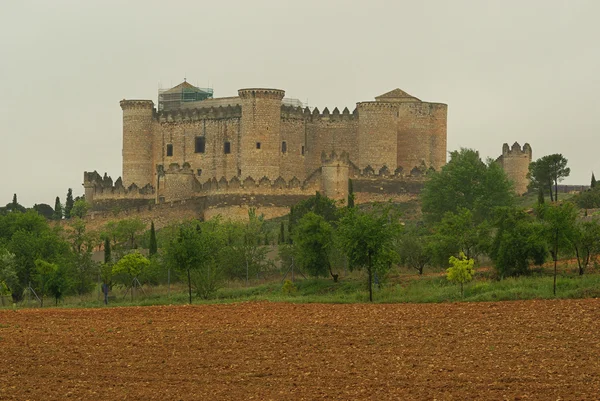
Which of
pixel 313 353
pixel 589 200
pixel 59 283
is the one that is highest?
pixel 589 200

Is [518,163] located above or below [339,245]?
above

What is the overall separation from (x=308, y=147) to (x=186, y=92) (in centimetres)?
1191

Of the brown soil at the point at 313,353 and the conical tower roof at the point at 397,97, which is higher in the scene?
the conical tower roof at the point at 397,97

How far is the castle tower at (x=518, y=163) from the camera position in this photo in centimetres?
7438

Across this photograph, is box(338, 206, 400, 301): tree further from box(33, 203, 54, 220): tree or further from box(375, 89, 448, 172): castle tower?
box(33, 203, 54, 220): tree

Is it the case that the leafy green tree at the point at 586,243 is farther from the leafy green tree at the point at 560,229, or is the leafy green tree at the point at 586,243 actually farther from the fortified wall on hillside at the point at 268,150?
the fortified wall on hillside at the point at 268,150

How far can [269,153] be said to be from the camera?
7306cm

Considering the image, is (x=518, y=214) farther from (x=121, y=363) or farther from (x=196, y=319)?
(x=121, y=363)

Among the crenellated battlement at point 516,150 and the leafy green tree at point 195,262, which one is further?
the crenellated battlement at point 516,150

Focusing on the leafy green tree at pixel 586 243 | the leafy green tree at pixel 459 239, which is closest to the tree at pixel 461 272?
the leafy green tree at pixel 586 243

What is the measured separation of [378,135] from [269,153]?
637 centimetres

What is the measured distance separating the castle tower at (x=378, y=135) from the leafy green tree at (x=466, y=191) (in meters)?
11.8

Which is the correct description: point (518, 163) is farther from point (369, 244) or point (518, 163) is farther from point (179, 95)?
point (369, 244)

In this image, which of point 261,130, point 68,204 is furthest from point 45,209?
point 261,130
